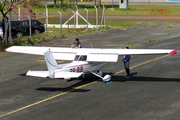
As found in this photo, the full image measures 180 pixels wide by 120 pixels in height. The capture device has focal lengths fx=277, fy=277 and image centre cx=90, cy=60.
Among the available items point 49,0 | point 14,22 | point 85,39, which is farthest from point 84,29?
point 49,0

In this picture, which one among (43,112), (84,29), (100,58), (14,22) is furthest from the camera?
Result: (84,29)

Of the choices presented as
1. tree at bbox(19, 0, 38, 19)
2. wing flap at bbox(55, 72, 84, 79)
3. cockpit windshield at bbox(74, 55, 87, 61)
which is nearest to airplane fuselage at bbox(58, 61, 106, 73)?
cockpit windshield at bbox(74, 55, 87, 61)

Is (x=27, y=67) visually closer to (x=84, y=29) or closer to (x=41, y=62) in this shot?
(x=41, y=62)

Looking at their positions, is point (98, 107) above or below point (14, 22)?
below

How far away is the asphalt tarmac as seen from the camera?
12797 mm

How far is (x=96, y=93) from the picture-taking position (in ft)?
51.4

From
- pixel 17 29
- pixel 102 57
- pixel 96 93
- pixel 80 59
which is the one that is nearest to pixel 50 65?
pixel 80 59

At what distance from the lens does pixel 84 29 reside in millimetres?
45156

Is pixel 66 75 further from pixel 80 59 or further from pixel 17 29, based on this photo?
pixel 17 29

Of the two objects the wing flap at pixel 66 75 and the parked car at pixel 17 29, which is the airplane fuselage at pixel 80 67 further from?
the parked car at pixel 17 29

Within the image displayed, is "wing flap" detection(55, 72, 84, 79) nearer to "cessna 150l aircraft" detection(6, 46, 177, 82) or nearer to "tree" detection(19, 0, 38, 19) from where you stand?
"cessna 150l aircraft" detection(6, 46, 177, 82)

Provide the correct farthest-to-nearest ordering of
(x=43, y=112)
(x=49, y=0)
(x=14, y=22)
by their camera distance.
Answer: (x=49, y=0) → (x=14, y=22) → (x=43, y=112)

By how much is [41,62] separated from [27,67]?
2.07 meters

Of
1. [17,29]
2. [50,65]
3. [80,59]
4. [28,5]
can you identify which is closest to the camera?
[50,65]
